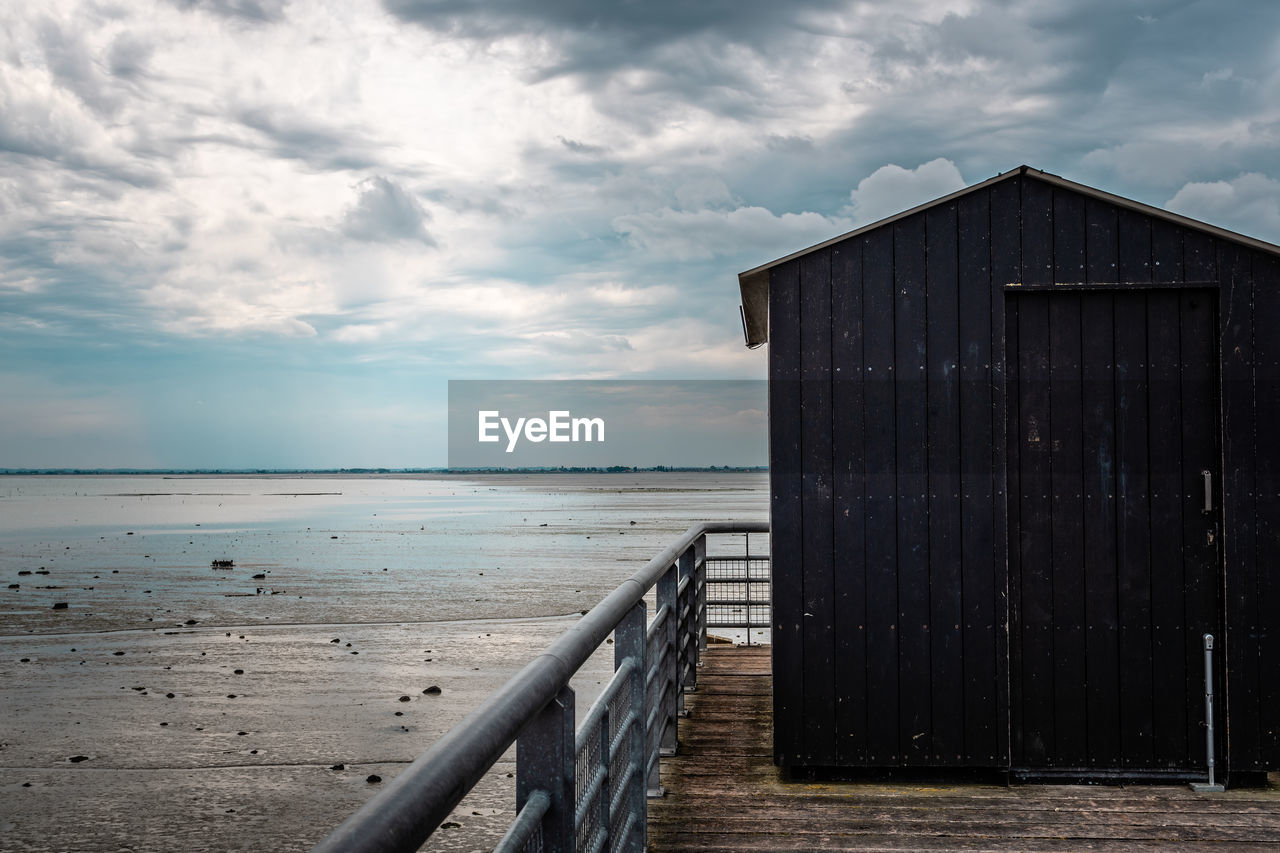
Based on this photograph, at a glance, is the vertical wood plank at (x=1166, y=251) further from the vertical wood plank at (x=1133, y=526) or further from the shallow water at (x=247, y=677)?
the shallow water at (x=247, y=677)

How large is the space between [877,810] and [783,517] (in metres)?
1.48

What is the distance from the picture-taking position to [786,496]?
525 cm

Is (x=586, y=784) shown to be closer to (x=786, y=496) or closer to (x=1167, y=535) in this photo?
(x=786, y=496)

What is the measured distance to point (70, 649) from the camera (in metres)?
12.2

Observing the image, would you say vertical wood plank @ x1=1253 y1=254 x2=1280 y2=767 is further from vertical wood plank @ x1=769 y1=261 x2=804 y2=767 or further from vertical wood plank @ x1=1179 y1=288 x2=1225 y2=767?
vertical wood plank @ x1=769 y1=261 x2=804 y2=767

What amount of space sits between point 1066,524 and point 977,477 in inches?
21.2

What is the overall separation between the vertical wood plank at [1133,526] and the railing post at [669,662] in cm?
232

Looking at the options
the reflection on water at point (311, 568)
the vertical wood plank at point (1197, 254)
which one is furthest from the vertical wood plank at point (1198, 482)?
the reflection on water at point (311, 568)

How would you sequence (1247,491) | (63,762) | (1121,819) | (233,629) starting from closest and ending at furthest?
(1121,819), (1247,491), (63,762), (233,629)

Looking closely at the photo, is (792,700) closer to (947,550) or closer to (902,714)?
(902,714)

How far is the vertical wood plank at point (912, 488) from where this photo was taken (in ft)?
16.9

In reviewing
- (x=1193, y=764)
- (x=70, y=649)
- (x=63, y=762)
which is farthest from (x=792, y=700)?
(x=70, y=649)

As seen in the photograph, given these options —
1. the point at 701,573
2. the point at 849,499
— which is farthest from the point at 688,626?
the point at 849,499

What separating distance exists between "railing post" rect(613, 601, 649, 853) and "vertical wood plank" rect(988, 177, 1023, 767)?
227 centimetres
